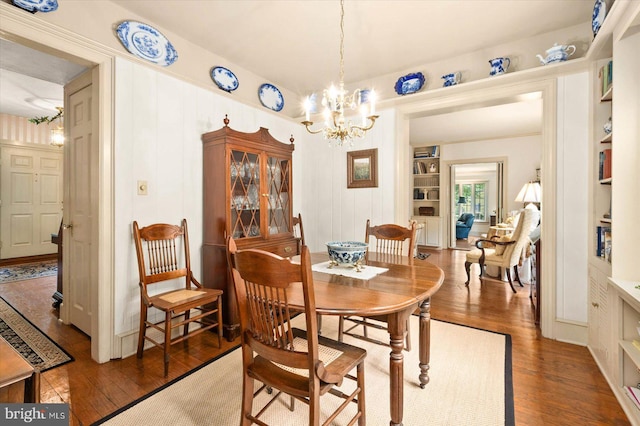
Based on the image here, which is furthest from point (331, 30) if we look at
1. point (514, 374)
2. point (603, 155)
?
point (514, 374)

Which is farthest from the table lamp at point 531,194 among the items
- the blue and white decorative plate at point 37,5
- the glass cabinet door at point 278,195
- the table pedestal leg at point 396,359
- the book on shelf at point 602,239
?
the blue and white decorative plate at point 37,5

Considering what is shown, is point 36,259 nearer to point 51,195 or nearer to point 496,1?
point 51,195

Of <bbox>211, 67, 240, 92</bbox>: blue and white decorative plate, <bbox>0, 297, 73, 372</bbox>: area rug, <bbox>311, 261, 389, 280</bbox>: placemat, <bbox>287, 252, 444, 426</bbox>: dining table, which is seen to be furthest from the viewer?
<bbox>211, 67, 240, 92</bbox>: blue and white decorative plate

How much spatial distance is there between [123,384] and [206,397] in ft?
1.95

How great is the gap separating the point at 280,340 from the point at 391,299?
1.67 ft

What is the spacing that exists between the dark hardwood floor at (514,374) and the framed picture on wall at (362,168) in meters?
1.61

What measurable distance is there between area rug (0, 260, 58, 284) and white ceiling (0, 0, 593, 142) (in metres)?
2.83

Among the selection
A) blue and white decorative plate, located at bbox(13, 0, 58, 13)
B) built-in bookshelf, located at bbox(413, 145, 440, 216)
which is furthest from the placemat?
built-in bookshelf, located at bbox(413, 145, 440, 216)

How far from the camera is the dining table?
1.24 m

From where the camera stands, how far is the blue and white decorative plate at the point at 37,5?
5.91ft

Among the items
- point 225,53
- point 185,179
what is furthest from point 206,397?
point 225,53

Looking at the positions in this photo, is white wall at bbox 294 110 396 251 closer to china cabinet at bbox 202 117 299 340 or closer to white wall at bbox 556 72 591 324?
china cabinet at bbox 202 117 299 340

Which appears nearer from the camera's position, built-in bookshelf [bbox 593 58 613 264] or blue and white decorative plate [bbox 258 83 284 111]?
built-in bookshelf [bbox 593 58 613 264]

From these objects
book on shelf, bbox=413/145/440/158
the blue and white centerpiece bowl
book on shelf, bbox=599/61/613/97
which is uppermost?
book on shelf, bbox=413/145/440/158
